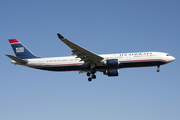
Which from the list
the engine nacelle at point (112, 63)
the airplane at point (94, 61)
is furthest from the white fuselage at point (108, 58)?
the engine nacelle at point (112, 63)

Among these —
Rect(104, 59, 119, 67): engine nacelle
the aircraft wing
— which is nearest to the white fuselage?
Rect(104, 59, 119, 67): engine nacelle

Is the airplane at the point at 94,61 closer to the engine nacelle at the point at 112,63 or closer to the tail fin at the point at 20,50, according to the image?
the engine nacelle at the point at 112,63

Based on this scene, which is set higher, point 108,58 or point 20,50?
point 20,50

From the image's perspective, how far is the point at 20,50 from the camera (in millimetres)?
46156

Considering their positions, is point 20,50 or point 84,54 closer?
point 84,54

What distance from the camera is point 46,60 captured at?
43.4 m

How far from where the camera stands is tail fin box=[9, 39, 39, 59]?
45500 mm

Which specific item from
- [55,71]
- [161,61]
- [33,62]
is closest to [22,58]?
[33,62]

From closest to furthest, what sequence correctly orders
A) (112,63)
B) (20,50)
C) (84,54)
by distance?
(84,54) → (112,63) → (20,50)

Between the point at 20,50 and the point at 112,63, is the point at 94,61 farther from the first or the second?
the point at 20,50

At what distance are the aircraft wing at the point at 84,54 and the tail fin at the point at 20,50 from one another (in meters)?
10.0

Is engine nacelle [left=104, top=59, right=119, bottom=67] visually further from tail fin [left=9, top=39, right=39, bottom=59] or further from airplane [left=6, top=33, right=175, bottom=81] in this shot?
tail fin [left=9, top=39, right=39, bottom=59]

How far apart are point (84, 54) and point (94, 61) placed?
7.77 feet

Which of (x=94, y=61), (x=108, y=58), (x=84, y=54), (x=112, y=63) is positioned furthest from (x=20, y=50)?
(x=112, y=63)
